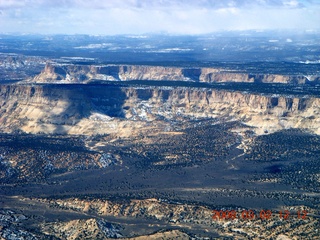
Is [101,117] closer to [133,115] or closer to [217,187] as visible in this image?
[133,115]

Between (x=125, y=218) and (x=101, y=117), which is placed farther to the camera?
(x=101, y=117)

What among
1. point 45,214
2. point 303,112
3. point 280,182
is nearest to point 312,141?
point 303,112

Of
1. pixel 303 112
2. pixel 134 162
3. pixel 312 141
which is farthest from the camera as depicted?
pixel 303 112

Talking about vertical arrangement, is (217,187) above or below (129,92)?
below

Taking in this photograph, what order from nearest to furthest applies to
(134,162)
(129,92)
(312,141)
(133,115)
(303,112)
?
(134,162), (312,141), (303,112), (133,115), (129,92)
